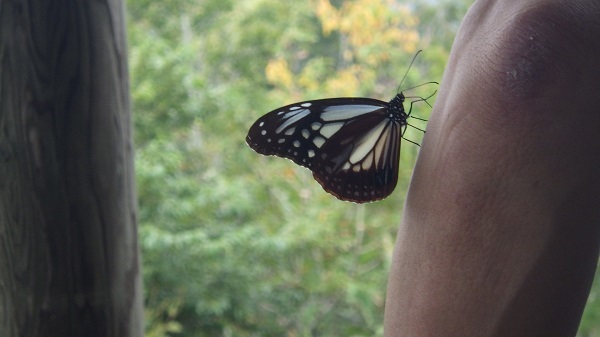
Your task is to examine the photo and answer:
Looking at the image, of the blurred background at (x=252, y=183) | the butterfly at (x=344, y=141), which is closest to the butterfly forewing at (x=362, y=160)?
the butterfly at (x=344, y=141)

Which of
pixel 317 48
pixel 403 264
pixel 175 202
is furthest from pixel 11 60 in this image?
pixel 317 48

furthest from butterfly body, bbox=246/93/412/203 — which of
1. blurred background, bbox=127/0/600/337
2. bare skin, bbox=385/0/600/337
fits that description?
blurred background, bbox=127/0/600/337

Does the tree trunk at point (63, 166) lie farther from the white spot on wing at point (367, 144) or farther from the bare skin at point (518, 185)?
the bare skin at point (518, 185)

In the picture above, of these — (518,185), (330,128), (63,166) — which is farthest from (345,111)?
(63,166)

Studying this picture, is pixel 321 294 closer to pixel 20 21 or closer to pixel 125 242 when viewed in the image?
pixel 125 242

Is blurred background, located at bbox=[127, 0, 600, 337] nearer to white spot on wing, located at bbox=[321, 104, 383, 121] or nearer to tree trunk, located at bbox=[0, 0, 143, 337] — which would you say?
tree trunk, located at bbox=[0, 0, 143, 337]

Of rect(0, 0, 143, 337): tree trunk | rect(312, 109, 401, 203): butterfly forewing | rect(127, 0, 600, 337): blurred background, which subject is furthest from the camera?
rect(127, 0, 600, 337): blurred background

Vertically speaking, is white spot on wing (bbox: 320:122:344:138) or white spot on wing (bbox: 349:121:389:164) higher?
white spot on wing (bbox: 320:122:344:138)
